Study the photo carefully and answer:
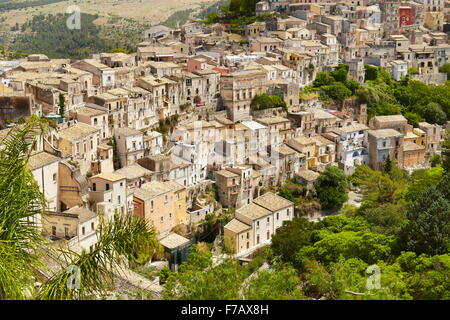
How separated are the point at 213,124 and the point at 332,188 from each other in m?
6.65

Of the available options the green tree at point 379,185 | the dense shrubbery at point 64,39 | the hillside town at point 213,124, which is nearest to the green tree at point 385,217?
the green tree at point 379,185

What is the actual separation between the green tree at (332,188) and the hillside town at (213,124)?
0.59m

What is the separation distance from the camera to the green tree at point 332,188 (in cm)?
3133

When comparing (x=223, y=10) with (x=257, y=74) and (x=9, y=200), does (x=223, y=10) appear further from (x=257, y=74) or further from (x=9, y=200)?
(x=9, y=200)

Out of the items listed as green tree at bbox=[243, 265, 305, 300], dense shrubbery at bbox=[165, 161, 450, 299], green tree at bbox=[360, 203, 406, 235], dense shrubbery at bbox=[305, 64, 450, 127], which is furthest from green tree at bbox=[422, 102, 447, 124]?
green tree at bbox=[243, 265, 305, 300]

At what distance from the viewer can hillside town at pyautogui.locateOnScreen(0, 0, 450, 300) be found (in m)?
24.1

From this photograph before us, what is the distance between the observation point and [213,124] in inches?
1264

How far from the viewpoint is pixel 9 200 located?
21.4 feet

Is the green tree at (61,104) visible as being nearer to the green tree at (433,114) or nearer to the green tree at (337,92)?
the green tree at (337,92)

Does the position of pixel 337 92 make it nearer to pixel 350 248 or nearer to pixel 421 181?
pixel 421 181

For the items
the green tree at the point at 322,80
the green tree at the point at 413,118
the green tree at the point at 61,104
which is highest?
the green tree at the point at 61,104

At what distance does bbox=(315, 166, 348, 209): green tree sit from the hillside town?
594 mm

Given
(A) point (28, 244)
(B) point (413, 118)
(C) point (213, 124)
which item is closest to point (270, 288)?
(A) point (28, 244)

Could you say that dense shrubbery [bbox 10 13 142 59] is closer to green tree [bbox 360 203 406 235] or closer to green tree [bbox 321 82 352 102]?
green tree [bbox 321 82 352 102]
